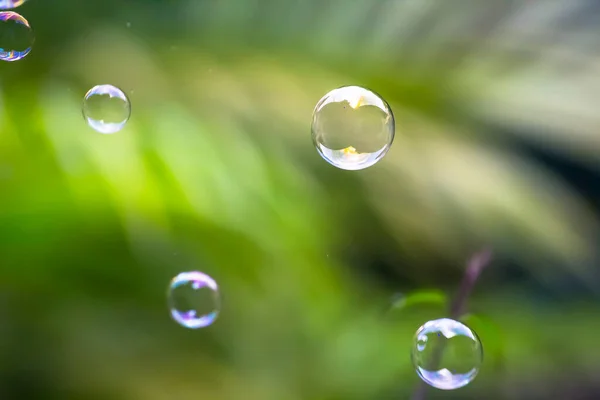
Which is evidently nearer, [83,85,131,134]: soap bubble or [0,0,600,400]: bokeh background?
[83,85,131,134]: soap bubble

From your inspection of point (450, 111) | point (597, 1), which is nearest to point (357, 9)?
point (450, 111)

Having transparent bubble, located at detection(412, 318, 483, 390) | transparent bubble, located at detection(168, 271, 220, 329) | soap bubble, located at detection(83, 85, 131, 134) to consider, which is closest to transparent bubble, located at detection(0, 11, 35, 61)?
soap bubble, located at detection(83, 85, 131, 134)

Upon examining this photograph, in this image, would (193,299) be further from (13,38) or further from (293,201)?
(13,38)

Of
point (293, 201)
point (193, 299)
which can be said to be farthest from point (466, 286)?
point (193, 299)

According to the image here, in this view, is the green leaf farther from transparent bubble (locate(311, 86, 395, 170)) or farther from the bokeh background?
transparent bubble (locate(311, 86, 395, 170))

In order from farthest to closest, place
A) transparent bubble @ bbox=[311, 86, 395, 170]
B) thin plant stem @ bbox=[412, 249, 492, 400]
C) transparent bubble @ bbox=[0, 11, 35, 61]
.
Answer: thin plant stem @ bbox=[412, 249, 492, 400]
transparent bubble @ bbox=[0, 11, 35, 61]
transparent bubble @ bbox=[311, 86, 395, 170]

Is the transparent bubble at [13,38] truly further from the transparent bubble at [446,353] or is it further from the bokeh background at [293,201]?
the transparent bubble at [446,353]

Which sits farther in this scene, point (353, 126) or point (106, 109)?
point (106, 109)
